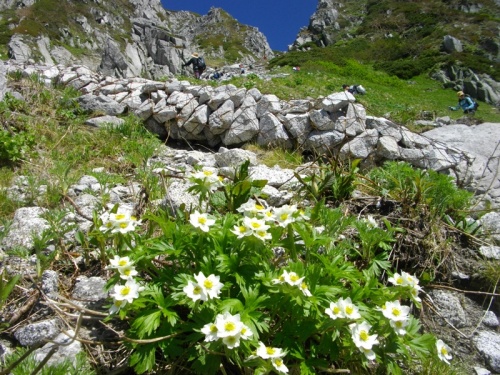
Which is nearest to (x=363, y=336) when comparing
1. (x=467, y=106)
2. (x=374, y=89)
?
(x=374, y=89)

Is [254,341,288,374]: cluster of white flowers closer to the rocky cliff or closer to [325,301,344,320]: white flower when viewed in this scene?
[325,301,344,320]: white flower

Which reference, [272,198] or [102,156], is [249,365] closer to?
[272,198]

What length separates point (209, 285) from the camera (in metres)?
1.80

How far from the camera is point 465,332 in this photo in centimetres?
292

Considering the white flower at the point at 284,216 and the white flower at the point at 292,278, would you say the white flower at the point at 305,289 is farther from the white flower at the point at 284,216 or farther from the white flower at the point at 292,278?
the white flower at the point at 284,216

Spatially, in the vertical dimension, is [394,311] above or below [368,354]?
above

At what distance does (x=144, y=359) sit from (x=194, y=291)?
1.38 feet

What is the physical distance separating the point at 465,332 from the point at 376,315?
1.49 m

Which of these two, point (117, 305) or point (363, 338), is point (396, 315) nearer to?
point (363, 338)

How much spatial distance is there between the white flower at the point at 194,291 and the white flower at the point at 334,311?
0.61m

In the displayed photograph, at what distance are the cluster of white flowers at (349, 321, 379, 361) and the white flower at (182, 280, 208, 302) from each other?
2.45ft

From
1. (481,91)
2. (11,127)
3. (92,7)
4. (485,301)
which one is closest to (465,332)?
(485,301)

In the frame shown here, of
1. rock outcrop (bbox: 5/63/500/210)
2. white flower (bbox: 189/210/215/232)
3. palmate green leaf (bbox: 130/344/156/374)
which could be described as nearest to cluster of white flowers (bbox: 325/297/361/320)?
white flower (bbox: 189/210/215/232)

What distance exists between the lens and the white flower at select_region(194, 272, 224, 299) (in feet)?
5.77
